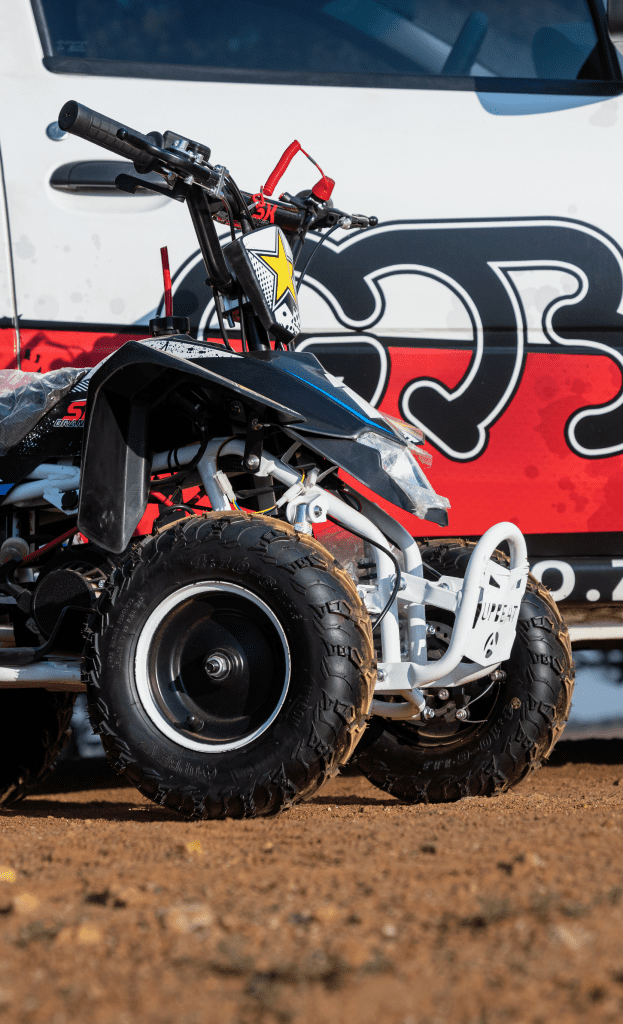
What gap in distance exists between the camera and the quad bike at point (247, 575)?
6.11 feet

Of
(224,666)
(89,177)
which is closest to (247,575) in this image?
(224,666)

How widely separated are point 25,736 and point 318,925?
1925 millimetres

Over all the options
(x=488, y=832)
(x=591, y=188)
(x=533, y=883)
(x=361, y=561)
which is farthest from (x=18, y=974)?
(x=591, y=188)

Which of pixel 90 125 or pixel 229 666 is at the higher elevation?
pixel 90 125

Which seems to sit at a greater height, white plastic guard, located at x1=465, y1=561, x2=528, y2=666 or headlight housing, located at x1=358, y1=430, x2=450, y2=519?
headlight housing, located at x1=358, y1=430, x2=450, y2=519

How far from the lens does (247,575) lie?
189 centimetres

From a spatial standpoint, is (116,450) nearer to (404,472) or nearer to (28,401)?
(28,401)

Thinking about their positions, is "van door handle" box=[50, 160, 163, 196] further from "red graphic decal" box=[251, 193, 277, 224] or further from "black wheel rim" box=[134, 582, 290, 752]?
"black wheel rim" box=[134, 582, 290, 752]

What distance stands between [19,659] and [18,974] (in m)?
1.31

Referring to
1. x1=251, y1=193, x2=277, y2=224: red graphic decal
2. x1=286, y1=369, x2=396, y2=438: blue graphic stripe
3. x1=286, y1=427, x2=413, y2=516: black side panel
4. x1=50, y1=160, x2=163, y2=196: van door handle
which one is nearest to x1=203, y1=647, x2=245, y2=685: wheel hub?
x1=286, y1=427, x2=413, y2=516: black side panel

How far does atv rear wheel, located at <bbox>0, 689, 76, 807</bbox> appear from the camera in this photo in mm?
2740

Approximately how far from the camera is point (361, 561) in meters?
2.43

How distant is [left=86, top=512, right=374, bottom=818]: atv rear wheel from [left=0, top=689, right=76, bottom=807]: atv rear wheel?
0.89 metres

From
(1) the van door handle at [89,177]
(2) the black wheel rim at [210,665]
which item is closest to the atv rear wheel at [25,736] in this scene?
(2) the black wheel rim at [210,665]
